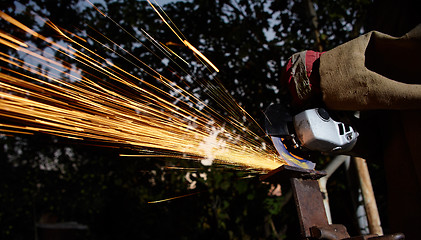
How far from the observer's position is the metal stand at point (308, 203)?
1487mm

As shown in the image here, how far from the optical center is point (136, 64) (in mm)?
4012

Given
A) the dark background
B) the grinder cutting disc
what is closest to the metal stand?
the grinder cutting disc

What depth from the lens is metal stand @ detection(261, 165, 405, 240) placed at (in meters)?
1.49

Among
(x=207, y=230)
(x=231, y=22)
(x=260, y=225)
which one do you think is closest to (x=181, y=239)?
(x=207, y=230)

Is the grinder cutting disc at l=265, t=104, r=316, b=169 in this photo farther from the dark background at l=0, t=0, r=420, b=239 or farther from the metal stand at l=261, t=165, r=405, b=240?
the dark background at l=0, t=0, r=420, b=239

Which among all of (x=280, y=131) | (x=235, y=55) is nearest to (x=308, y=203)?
(x=280, y=131)

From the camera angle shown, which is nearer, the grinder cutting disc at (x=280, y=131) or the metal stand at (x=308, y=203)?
the metal stand at (x=308, y=203)

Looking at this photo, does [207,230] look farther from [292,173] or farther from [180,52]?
[292,173]

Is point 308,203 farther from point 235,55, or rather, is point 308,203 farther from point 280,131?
point 235,55

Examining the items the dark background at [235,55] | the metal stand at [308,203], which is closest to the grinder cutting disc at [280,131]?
the metal stand at [308,203]

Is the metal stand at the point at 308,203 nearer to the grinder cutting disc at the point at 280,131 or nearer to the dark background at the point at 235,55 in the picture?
the grinder cutting disc at the point at 280,131

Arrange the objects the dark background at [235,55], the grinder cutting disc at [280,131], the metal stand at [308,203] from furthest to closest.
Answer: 1. the dark background at [235,55]
2. the grinder cutting disc at [280,131]
3. the metal stand at [308,203]

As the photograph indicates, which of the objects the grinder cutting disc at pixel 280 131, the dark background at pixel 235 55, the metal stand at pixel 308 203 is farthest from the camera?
the dark background at pixel 235 55

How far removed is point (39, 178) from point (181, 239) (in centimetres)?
513
